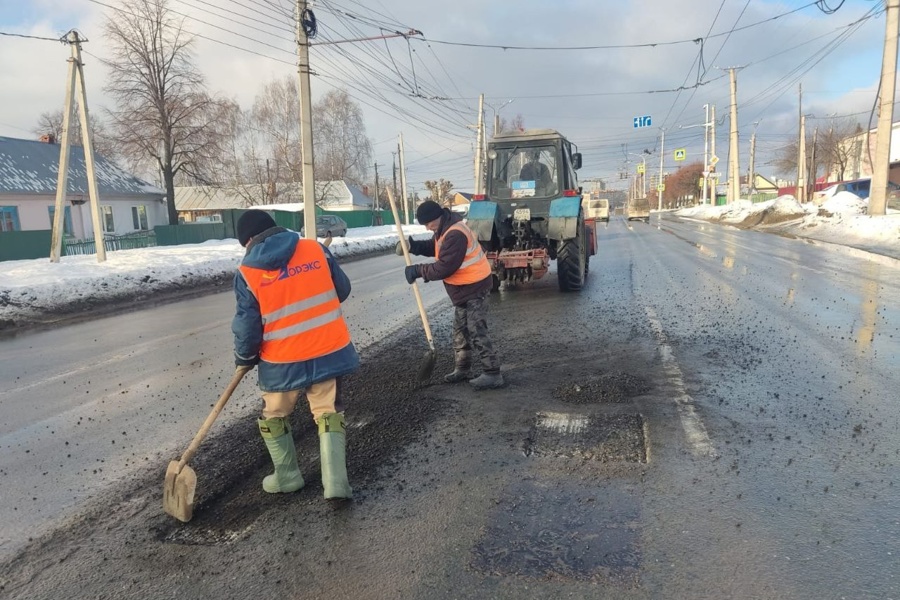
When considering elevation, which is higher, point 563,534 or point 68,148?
point 68,148

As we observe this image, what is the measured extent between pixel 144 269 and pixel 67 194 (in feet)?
70.9

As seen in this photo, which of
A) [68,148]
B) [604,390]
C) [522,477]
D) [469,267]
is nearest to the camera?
[522,477]

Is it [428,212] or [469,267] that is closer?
[428,212]

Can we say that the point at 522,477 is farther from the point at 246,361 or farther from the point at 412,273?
the point at 412,273

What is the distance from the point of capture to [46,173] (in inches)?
1259

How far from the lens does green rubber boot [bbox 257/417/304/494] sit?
334 centimetres

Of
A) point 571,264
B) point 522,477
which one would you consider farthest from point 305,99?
point 522,477

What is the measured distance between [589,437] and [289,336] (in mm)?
2107

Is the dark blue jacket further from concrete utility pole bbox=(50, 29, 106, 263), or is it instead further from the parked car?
the parked car

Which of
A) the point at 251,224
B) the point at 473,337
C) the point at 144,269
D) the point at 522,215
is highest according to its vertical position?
the point at 522,215

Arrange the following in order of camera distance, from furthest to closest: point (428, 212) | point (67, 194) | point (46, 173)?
point (46, 173)
point (67, 194)
point (428, 212)

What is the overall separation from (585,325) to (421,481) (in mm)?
4582

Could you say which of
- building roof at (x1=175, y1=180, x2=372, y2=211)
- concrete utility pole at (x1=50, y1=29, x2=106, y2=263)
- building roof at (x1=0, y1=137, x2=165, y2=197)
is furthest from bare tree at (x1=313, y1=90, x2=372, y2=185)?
concrete utility pole at (x1=50, y1=29, x2=106, y2=263)

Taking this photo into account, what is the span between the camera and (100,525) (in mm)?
3145
